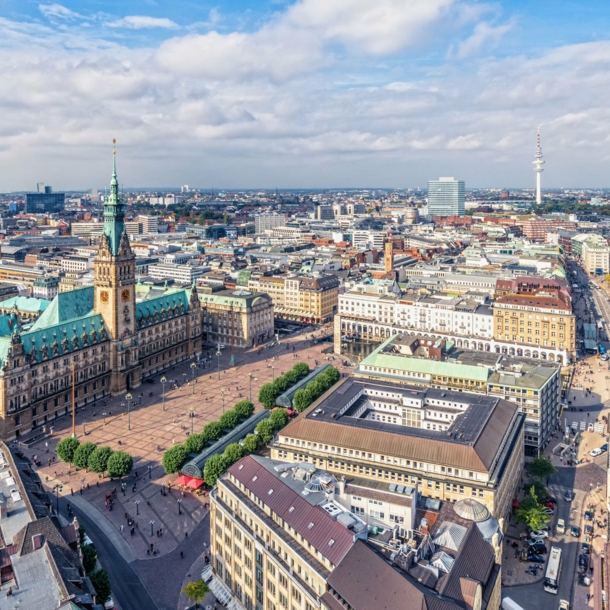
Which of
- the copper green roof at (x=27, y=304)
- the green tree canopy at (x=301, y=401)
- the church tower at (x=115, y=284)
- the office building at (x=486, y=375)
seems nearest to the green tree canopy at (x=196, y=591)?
the green tree canopy at (x=301, y=401)

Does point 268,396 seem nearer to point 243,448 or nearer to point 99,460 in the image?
point 243,448

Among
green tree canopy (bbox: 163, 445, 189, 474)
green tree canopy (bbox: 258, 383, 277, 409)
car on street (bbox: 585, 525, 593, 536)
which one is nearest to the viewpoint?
car on street (bbox: 585, 525, 593, 536)

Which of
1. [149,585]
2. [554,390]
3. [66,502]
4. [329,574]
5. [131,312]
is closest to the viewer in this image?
[329,574]

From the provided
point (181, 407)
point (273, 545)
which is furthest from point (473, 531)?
point (181, 407)

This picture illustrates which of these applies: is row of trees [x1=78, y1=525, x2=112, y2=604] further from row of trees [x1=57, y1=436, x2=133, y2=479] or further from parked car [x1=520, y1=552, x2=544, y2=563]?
parked car [x1=520, y1=552, x2=544, y2=563]

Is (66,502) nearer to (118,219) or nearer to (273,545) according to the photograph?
(273,545)

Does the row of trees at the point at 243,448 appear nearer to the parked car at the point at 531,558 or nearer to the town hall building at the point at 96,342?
the parked car at the point at 531,558

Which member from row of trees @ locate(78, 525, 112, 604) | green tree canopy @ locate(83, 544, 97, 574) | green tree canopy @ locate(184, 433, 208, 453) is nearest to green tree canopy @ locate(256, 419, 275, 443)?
green tree canopy @ locate(184, 433, 208, 453)
